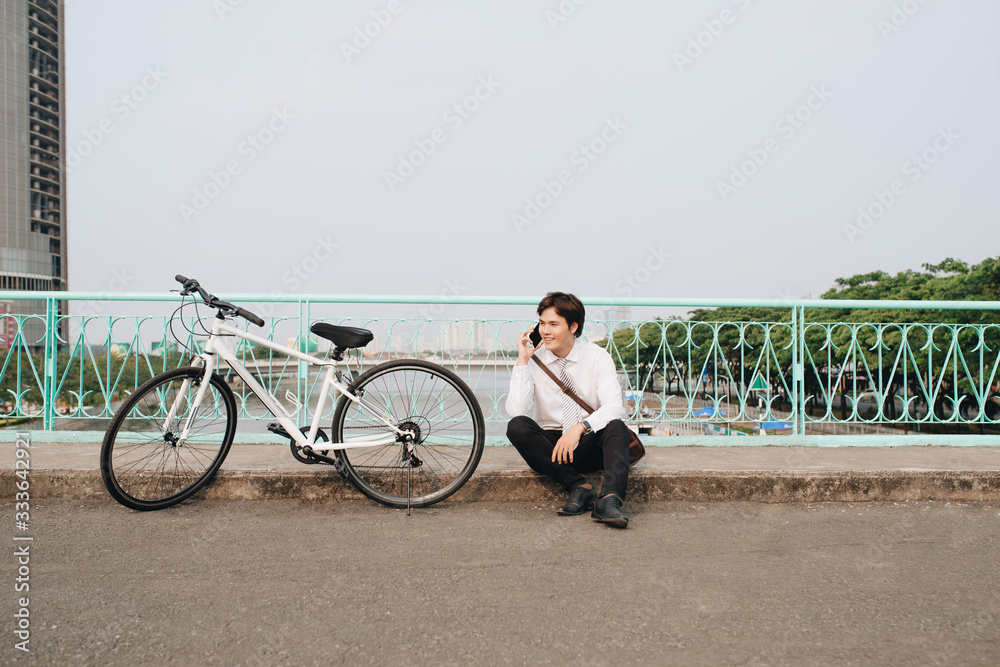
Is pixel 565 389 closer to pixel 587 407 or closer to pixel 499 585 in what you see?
pixel 587 407

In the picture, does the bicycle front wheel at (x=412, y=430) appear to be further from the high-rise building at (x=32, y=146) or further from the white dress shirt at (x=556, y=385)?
the high-rise building at (x=32, y=146)

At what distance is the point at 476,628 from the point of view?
6.39ft

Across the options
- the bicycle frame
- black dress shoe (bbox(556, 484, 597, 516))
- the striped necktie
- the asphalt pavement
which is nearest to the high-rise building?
the bicycle frame

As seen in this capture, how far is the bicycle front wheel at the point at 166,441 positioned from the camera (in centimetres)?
301

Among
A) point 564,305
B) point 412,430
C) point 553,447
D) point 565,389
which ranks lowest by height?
point 553,447

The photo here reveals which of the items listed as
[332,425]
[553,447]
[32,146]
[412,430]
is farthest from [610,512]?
[32,146]

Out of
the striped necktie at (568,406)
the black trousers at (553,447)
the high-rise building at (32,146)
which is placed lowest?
the black trousers at (553,447)

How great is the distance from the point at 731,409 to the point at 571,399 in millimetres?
2005

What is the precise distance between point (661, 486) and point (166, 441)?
8.01 ft

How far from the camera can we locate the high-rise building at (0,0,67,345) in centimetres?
7250

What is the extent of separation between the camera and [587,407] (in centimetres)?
329

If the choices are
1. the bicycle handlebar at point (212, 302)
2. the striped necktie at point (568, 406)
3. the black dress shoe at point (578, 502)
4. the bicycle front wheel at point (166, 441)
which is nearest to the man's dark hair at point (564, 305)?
the striped necktie at point (568, 406)

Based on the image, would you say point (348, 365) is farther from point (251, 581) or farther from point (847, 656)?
point (847, 656)

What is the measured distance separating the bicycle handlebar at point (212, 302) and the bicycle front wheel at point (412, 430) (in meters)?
0.57
